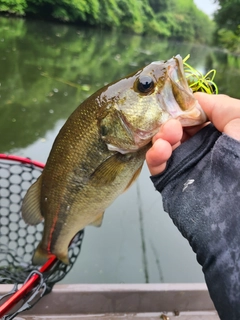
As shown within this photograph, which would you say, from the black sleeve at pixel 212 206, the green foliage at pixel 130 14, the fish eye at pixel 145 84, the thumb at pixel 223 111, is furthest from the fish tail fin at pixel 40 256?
the green foliage at pixel 130 14

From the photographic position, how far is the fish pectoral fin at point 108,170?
4.61ft

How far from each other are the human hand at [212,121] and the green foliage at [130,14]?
1891 cm

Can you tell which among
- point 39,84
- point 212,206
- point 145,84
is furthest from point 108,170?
point 39,84

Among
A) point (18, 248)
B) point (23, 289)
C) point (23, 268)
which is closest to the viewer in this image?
point (23, 289)

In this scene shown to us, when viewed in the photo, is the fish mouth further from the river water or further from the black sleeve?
the river water

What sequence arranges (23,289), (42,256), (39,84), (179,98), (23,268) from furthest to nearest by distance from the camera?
(39,84) → (23,268) → (42,256) → (23,289) → (179,98)

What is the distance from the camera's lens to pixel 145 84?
125cm

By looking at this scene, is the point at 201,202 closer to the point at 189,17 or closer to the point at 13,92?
the point at 13,92

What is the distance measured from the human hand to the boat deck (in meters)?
0.86

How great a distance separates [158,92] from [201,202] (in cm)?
43

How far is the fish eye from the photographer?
4.07ft

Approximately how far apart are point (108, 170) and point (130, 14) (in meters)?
38.0

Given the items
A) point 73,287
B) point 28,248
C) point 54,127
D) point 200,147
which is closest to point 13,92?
point 54,127

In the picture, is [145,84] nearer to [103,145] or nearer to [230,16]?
[103,145]
